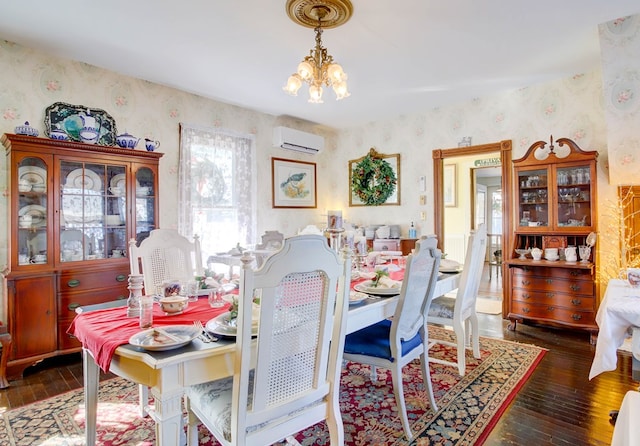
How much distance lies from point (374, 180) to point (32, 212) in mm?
4056

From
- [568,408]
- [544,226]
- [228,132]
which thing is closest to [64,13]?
[228,132]

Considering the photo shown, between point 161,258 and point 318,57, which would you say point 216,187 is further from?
point 318,57

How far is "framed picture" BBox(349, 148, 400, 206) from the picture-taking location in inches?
208

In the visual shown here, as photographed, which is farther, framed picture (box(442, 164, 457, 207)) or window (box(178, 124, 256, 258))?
framed picture (box(442, 164, 457, 207))

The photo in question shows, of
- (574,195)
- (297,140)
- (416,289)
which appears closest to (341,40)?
(416,289)

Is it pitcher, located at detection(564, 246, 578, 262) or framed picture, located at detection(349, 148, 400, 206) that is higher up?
framed picture, located at detection(349, 148, 400, 206)

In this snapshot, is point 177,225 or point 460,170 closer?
point 177,225

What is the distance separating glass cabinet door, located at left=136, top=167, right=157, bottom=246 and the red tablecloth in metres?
1.91

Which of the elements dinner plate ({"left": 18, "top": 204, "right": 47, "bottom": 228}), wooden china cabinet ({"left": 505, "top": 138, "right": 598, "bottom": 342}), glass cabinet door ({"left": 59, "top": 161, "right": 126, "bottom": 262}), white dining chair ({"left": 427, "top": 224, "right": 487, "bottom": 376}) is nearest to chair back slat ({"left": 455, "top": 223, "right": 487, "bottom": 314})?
white dining chair ({"left": 427, "top": 224, "right": 487, "bottom": 376})

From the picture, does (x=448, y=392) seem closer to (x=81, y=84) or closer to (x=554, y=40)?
(x=554, y=40)

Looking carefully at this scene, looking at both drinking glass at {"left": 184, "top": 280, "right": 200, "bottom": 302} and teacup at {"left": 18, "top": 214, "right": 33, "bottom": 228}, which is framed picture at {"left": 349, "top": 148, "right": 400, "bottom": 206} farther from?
teacup at {"left": 18, "top": 214, "right": 33, "bottom": 228}

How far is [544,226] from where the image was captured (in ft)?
12.6

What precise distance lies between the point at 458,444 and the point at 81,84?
13.5 feet

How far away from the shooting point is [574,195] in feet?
12.1
